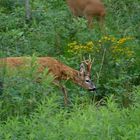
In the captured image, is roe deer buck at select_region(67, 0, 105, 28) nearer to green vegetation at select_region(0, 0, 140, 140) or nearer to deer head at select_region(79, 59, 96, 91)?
green vegetation at select_region(0, 0, 140, 140)

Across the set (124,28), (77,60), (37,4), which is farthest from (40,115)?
(37,4)

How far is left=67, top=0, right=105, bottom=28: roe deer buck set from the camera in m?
14.5

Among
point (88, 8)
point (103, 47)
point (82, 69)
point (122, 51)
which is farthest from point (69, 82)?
point (88, 8)

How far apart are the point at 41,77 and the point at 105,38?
3.31 metres

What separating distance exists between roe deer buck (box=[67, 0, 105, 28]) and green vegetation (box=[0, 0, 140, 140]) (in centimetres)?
18

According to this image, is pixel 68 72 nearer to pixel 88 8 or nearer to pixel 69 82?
pixel 69 82

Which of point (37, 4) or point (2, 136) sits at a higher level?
point (37, 4)

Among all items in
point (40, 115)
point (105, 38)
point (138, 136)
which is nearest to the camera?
point (138, 136)

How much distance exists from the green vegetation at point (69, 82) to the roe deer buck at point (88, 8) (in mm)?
176

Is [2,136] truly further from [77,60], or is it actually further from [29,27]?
[29,27]

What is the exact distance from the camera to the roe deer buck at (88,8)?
14.5m

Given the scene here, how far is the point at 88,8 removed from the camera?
15.0 m

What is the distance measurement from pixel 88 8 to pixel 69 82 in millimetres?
4831

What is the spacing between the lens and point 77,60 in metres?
11.0
